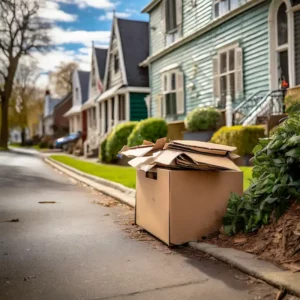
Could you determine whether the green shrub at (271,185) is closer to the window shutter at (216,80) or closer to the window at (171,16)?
the window shutter at (216,80)

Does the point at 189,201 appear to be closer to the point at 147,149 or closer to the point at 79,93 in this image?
the point at 147,149

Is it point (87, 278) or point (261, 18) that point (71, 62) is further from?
point (87, 278)

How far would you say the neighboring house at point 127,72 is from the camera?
86.9 feet

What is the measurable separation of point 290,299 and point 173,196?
175 cm

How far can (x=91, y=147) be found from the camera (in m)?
29.1

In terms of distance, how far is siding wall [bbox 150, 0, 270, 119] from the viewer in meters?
13.9

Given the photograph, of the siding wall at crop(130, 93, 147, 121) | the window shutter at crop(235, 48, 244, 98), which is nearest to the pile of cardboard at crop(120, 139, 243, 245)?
the window shutter at crop(235, 48, 244, 98)

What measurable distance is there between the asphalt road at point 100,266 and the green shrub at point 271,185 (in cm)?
67

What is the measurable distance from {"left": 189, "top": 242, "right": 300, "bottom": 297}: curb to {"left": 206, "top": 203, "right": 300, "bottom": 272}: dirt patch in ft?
0.34

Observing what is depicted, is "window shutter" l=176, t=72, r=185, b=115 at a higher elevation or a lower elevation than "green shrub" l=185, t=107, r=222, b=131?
higher

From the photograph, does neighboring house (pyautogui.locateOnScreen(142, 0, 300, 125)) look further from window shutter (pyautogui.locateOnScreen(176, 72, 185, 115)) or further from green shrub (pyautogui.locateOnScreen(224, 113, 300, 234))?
green shrub (pyautogui.locateOnScreen(224, 113, 300, 234))

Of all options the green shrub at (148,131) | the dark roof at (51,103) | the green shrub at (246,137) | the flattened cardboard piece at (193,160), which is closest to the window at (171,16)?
the green shrub at (148,131)

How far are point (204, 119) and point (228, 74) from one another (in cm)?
221

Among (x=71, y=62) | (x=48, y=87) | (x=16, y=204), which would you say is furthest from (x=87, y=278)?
(x=48, y=87)
